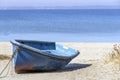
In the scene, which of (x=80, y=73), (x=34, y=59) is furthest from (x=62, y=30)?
(x=34, y=59)

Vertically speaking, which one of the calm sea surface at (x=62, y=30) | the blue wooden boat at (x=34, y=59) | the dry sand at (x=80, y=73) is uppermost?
the blue wooden boat at (x=34, y=59)

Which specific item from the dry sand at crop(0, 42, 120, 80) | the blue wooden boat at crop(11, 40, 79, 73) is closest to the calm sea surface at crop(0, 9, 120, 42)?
the dry sand at crop(0, 42, 120, 80)

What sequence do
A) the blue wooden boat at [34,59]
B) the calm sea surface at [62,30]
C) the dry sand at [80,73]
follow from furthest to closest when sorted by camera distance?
the calm sea surface at [62,30] < the blue wooden boat at [34,59] < the dry sand at [80,73]

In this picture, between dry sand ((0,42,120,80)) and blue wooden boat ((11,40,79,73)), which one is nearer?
dry sand ((0,42,120,80))

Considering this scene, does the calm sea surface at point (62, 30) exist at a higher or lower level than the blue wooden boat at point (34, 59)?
lower

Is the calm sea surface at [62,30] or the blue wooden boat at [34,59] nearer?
the blue wooden boat at [34,59]

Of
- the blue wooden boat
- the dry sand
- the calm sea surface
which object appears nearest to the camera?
the dry sand

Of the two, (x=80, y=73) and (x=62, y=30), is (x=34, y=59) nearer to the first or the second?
(x=80, y=73)

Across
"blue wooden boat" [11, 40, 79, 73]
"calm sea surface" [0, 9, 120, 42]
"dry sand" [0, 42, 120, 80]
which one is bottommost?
"calm sea surface" [0, 9, 120, 42]

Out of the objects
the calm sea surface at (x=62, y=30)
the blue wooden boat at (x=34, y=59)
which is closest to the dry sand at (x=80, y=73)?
the blue wooden boat at (x=34, y=59)

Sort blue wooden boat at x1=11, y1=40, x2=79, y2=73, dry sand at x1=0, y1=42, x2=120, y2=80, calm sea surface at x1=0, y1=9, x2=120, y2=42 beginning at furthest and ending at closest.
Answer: calm sea surface at x1=0, y1=9, x2=120, y2=42, blue wooden boat at x1=11, y1=40, x2=79, y2=73, dry sand at x1=0, y1=42, x2=120, y2=80

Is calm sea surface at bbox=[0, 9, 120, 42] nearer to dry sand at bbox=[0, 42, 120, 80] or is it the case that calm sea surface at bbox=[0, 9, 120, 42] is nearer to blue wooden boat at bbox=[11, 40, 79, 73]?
dry sand at bbox=[0, 42, 120, 80]

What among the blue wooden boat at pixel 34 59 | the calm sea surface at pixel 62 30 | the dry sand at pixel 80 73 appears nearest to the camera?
the dry sand at pixel 80 73

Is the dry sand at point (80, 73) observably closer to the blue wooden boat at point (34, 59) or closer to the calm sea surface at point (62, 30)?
the blue wooden boat at point (34, 59)
